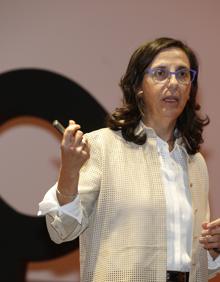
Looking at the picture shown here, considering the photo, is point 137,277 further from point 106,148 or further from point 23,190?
point 23,190

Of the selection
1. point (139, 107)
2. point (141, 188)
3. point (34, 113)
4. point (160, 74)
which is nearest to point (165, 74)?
point (160, 74)

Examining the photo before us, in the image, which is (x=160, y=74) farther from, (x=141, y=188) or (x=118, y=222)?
(x=118, y=222)

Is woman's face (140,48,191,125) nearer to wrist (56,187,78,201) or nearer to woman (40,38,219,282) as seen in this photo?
woman (40,38,219,282)

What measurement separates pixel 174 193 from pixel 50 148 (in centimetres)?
81

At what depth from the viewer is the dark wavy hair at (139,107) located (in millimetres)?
1429

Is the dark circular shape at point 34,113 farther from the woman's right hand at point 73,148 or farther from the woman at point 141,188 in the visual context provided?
the woman's right hand at point 73,148

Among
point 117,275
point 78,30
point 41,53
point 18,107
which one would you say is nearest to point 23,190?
point 18,107

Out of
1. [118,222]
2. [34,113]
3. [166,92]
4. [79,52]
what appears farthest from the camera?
[79,52]

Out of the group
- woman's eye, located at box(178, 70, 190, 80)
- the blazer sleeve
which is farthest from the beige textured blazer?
woman's eye, located at box(178, 70, 190, 80)

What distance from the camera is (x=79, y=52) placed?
2145 millimetres

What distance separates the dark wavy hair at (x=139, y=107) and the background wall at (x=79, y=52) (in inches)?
24.5

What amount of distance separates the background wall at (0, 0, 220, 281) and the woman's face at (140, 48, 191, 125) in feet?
2.21


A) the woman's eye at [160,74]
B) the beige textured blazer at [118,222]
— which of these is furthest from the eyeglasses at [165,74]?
the beige textured blazer at [118,222]

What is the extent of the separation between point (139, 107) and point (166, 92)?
0.11 m
